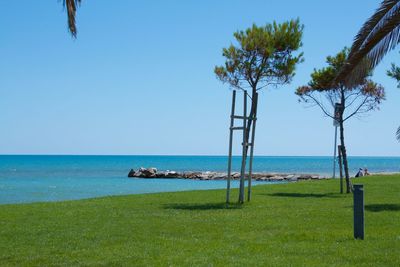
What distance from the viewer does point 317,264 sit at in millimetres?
9656

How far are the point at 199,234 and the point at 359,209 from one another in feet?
11.4

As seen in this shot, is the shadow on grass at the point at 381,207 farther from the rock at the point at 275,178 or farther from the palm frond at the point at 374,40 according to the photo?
the rock at the point at 275,178

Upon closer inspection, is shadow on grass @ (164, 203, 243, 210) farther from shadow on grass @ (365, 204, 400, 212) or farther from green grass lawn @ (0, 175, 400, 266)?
shadow on grass @ (365, 204, 400, 212)

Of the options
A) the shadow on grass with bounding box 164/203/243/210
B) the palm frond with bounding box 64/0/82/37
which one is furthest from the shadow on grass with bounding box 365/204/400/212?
the palm frond with bounding box 64/0/82/37

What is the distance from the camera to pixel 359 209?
38.5ft

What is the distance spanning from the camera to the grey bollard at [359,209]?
11703mm

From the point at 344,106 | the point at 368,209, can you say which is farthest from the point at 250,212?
the point at 344,106

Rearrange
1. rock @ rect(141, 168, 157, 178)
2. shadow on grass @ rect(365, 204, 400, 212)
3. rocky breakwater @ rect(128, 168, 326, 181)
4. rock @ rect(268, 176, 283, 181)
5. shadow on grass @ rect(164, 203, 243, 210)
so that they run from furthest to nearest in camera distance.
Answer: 1. rock @ rect(141, 168, 157, 178)
2. rocky breakwater @ rect(128, 168, 326, 181)
3. rock @ rect(268, 176, 283, 181)
4. shadow on grass @ rect(164, 203, 243, 210)
5. shadow on grass @ rect(365, 204, 400, 212)

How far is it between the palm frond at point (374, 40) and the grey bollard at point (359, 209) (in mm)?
1995

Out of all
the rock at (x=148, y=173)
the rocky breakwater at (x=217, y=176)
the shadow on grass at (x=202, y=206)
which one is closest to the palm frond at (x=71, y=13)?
the shadow on grass at (x=202, y=206)

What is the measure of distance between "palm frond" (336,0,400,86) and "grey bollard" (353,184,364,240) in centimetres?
199

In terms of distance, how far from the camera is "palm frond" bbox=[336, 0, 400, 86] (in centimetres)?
1134

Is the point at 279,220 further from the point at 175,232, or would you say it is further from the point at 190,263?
the point at 190,263

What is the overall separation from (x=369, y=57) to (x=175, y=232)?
18.3 feet
